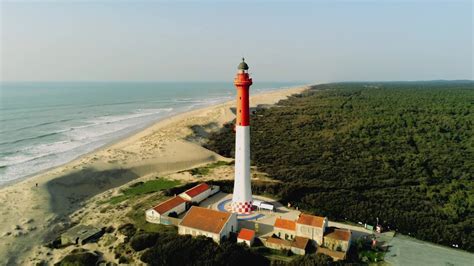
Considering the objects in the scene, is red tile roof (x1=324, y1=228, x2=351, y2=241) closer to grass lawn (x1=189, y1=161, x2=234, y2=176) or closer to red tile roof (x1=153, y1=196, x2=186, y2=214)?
red tile roof (x1=153, y1=196, x2=186, y2=214)

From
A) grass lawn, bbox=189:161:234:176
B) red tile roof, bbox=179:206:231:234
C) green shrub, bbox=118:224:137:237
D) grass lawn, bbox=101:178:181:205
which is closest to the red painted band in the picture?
red tile roof, bbox=179:206:231:234

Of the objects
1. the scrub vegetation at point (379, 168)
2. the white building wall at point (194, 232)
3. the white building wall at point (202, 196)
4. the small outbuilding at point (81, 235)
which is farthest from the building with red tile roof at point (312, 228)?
the small outbuilding at point (81, 235)

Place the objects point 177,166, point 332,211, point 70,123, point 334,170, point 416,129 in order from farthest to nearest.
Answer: point 70,123
point 416,129
point 177,166
point 334,170
point 332,211

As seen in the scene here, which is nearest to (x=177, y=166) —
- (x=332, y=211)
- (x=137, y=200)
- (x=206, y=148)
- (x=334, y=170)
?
(x=206, y=148)

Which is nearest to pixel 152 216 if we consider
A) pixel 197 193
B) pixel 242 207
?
pixel 197 193

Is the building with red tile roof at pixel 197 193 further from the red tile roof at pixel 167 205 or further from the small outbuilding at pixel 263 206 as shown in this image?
the small outbuilding at pixel 263 206

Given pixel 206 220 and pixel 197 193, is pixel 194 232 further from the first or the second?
pixel 197 193

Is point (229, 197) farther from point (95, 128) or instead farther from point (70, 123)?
point (70, 123)
